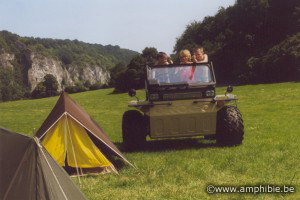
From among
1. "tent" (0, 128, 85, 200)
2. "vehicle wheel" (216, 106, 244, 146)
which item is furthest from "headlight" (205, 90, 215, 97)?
"tent" (0, 128, 85, 200)

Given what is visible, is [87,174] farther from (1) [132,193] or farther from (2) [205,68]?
(2) [205,68]

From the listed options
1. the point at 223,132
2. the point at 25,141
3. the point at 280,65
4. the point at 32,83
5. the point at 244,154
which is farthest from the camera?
the point at 32,83

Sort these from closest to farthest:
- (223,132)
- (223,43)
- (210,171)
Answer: (210,171) < (223,132) < (223,43)

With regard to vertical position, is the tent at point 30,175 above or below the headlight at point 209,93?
below

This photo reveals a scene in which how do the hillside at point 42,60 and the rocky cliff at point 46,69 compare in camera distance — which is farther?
the rocky cliff at point 46,69

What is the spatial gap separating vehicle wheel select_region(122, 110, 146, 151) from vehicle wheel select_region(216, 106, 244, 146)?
6.09 feet

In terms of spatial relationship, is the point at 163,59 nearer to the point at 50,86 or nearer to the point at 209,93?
the point at 209,93

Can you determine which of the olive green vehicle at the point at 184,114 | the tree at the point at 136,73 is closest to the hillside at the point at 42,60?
the tree at the point at 136,73

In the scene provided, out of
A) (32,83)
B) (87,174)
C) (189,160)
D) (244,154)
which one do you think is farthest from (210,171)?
(32,83)

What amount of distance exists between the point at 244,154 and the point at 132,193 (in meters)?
3.62

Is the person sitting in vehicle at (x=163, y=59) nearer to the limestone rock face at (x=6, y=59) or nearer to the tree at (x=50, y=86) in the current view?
the tree at (x=50, y=86)

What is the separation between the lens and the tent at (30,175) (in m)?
5.80

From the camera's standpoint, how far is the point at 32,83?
7298 inches

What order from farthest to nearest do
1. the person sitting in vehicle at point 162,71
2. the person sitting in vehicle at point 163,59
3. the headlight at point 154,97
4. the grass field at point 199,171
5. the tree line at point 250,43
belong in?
1. the tree line at point 250,43
2. the person sitting in vehicle at point 163,59
3. the person sitting in vehicle at point 162,71
4. the headlight at point 154,97
5. the grass field at point 199,171
